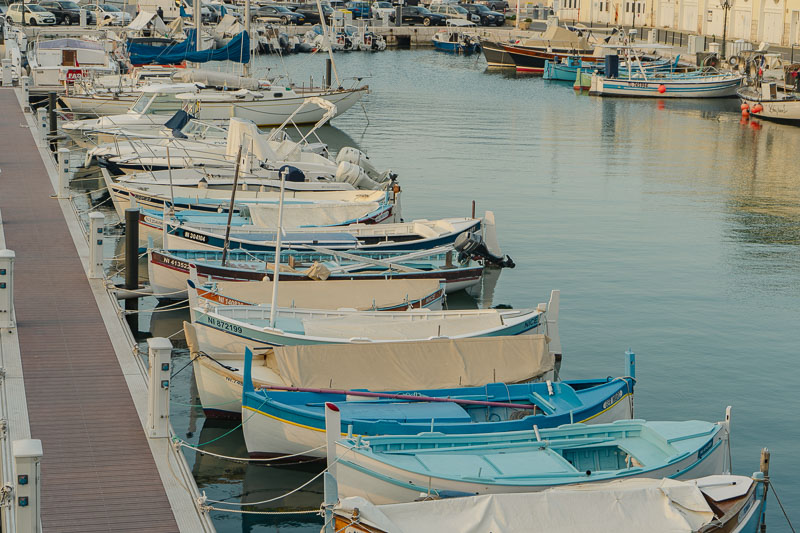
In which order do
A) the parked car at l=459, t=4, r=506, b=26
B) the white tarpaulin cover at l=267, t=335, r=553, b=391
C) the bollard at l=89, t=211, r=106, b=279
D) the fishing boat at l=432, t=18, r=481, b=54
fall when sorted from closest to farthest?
the white tarpaulin cover at l=267, t=335, r=553, b=391 < the bollard at l=89, t=211, r=106, b=279 < the fishing boat at l=432, t=18, r=481, b=54 < the parked car at l=459, t=4, r=506, b=26

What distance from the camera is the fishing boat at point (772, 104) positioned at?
196 ft

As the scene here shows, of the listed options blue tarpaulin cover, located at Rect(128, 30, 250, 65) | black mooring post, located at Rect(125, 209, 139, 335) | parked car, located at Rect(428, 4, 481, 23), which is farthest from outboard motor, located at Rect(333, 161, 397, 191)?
parked car, located at Rect(428, 4, 481, 23)

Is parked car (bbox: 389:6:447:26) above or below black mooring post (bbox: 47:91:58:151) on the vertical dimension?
above

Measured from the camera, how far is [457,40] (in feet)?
339

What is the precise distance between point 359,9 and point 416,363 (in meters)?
99.0

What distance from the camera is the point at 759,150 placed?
52.6 m

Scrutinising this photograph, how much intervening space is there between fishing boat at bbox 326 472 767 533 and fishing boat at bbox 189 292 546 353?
5.98 m

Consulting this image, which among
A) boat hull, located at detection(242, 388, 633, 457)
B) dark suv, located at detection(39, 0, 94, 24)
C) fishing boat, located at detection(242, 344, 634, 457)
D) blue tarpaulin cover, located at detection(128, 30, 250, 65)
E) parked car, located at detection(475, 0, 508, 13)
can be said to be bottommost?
Answer: boat hull, located at detection(242, 388, 633, 457)

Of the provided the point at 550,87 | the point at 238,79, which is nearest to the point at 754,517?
the point at 238,79

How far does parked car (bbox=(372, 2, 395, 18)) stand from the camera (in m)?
110

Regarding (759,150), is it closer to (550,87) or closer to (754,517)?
(550,87)

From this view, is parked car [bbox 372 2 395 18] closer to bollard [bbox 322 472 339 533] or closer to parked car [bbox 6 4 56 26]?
parked car [bbox 6 4 56 26]

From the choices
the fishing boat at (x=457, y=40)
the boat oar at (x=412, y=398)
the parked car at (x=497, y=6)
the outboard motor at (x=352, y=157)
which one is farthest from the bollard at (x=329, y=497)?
the parked car at (x=497, y=6)

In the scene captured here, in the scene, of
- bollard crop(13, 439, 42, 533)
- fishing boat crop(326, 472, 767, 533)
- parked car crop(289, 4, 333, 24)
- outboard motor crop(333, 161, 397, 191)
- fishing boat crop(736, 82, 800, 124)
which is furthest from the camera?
parked car crop(289, 4, 333, 24)
